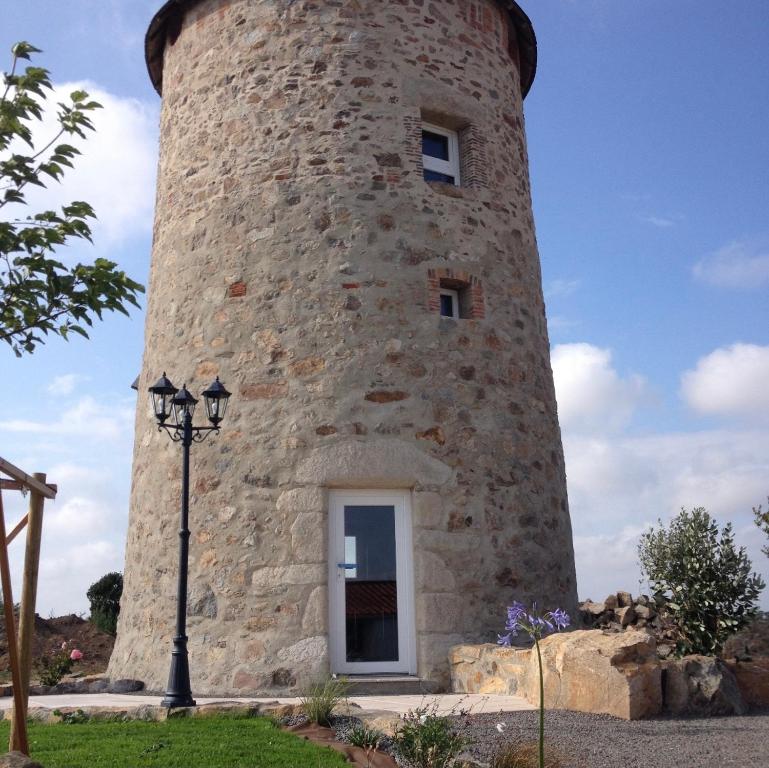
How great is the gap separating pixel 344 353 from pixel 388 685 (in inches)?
140

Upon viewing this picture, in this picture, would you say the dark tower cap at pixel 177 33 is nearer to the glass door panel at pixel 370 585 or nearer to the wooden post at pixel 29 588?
the glass door panel at pixel 370 585

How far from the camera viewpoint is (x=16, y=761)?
14.5 ft

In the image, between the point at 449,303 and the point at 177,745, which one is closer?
the point at 177,745

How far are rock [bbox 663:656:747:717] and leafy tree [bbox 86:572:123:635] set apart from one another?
10.4 metres

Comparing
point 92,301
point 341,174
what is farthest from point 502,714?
point 341,174

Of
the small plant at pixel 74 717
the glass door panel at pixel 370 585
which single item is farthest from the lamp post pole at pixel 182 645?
the glass door panel at pixel 370 585

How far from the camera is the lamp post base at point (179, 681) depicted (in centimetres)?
760

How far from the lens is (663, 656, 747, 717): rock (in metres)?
7.29

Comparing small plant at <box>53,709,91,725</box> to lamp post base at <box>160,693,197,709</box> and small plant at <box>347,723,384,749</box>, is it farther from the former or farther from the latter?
small plant at <box>347,723,384,749</box>

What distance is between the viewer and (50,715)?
7102 mm

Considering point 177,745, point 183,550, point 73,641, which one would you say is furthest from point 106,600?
point 177,745

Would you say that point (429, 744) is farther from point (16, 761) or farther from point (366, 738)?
point (16, 761)

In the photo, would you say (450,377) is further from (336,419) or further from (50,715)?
(50,715)

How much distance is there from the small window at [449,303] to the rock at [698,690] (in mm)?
4729
